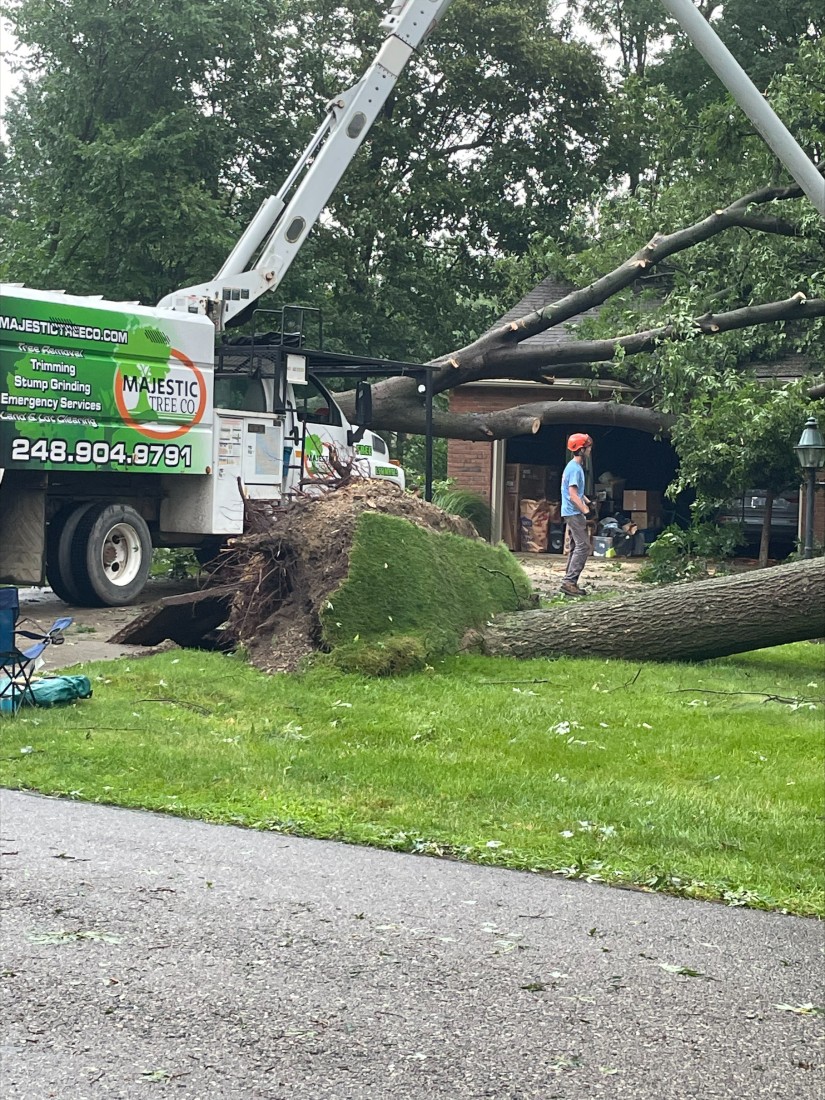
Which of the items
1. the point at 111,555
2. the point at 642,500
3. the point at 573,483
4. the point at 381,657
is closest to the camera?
the point at 381,657

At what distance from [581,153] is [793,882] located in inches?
1279

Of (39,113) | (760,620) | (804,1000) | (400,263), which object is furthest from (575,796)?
(400,263)

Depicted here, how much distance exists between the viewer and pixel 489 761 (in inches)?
285

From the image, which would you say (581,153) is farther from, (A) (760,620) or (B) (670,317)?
(A) (760,620)

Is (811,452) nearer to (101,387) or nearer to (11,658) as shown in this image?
(101,387)

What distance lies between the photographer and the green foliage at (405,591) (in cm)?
1000

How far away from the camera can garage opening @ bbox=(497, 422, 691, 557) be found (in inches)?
947

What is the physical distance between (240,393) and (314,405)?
1.02 m

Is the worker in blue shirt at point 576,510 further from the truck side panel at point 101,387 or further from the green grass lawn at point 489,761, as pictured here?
the green grass lawn at point 489,761

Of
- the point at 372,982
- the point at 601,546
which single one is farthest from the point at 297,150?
the point at 372,982

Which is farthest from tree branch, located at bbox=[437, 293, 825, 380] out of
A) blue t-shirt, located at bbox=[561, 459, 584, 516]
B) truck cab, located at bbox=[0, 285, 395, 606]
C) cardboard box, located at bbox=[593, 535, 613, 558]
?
cardboard box, located at bbox=[593, 535, 613, 558]

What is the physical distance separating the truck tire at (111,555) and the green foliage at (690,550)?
271 inches

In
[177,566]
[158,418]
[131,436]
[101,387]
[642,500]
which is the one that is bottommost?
[177,566]

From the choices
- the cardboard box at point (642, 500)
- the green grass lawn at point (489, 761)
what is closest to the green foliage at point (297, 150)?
the cardboard box at point (642, 500)
